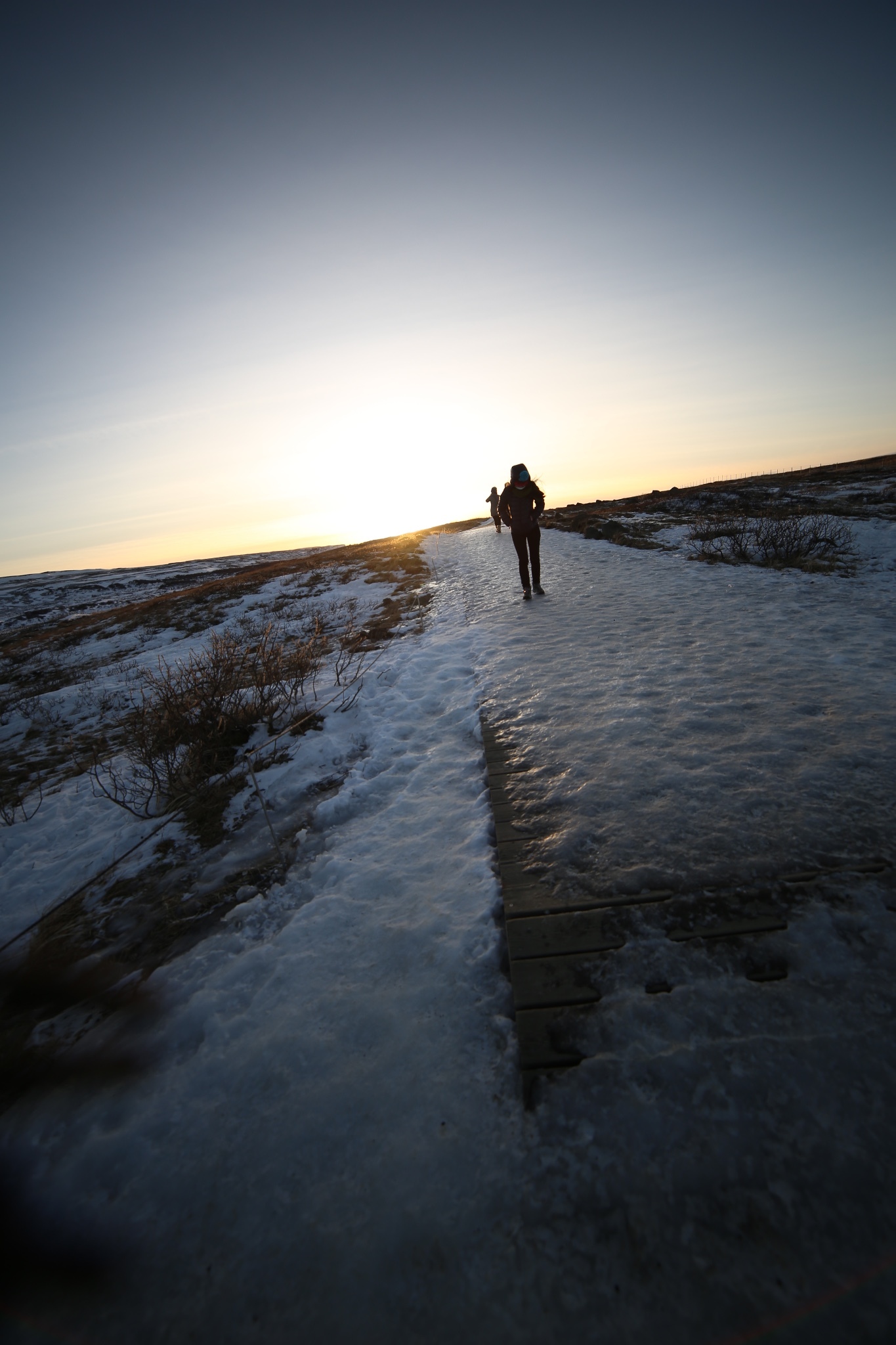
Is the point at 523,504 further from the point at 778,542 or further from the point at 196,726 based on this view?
A: the point at 196,726

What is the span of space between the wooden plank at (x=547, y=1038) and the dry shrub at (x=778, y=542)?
30.8 feet

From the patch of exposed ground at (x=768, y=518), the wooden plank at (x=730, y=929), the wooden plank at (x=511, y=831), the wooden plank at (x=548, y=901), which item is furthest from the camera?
the patch of exposed ground at (x=768, y=518)

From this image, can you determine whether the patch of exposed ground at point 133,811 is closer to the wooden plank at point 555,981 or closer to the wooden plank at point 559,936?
the wooden plank at point 559,936

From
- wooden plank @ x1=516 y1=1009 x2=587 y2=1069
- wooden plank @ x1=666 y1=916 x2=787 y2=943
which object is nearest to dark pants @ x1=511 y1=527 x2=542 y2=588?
wooden plank @ x1=666 y1=916 x2=787 y2=943

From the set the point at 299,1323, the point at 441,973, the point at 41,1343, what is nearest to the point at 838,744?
the point at 441,973

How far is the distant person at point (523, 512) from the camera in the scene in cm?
876

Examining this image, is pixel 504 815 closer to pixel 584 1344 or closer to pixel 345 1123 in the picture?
pixel 345 1123

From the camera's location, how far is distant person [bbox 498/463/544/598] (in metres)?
8.76

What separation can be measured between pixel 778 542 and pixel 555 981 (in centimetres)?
1066

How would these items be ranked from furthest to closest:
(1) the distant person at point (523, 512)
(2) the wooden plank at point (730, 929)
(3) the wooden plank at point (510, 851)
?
(1) the distant person at point (523, 512), (3) the wooden plank at point (510, 851), (2) the wooden plank at point (730, 929)

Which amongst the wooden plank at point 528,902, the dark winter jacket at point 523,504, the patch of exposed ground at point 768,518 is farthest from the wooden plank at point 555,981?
the patch of exposed ground at point 768,518

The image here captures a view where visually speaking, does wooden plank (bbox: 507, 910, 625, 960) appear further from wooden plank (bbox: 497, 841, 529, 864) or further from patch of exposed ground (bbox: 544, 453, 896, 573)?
patch of exposed ground (bbox: 544, 453, 896, 573)

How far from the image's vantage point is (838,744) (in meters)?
3.33

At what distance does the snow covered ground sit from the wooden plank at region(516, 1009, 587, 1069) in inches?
2.7
